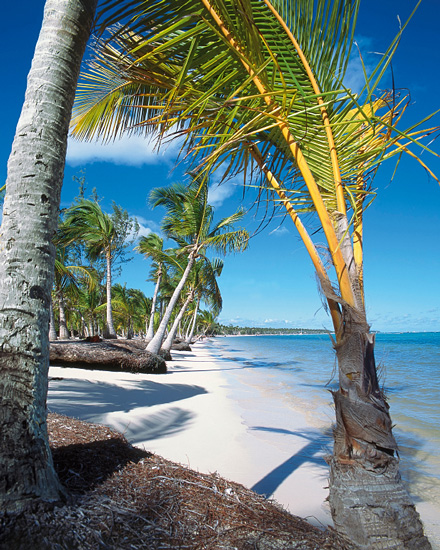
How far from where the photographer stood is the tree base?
1696 millimetres

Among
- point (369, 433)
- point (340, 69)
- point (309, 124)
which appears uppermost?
point (340, 69)

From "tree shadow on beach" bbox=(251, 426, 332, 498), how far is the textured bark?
1977 millimetres

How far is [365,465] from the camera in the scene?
177 cm

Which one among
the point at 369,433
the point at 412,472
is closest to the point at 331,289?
the point at 369,433

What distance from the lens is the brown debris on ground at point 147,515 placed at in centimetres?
160

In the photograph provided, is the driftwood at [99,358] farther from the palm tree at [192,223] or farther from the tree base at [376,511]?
the tree base at [376,511]

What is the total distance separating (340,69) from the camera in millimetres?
2090

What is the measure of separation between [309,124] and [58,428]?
3.48 metres

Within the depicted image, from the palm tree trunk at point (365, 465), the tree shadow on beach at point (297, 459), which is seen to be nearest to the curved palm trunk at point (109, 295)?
the tree shadow on beach at point (297, 459)

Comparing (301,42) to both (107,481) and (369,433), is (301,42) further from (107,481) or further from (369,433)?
(107,481)

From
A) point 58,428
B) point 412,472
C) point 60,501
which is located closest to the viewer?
point 60,501

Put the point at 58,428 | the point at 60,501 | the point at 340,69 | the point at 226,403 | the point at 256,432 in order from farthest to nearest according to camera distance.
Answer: the point at 226,403 < the point at 256,432 < the point at 58,428 < the point at 340,69 < the point at 60,501

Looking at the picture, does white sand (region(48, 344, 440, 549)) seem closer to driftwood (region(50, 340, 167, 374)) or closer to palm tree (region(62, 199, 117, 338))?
driftwood (region(50, 340, 167, 374))

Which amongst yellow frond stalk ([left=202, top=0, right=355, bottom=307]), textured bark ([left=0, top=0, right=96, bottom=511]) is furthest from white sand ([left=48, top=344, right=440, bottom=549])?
textured bark ([left=0, top=0, right=96, bottom=511])
